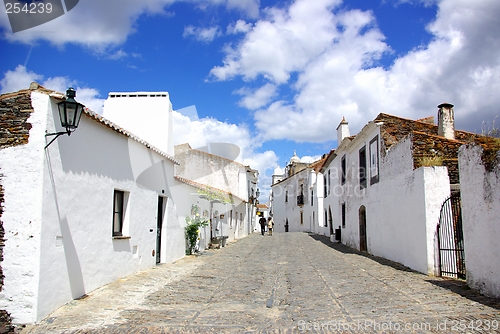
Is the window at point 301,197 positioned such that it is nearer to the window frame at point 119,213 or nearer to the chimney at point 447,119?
the chimney at point 447,119

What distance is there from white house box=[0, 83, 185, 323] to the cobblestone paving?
46 cm

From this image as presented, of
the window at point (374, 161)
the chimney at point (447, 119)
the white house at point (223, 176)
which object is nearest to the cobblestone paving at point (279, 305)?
the window at point (374, 161)

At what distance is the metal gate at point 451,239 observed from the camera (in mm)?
9211

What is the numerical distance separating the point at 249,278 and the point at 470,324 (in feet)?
17.8

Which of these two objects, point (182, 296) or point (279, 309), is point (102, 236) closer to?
point (182, 296)

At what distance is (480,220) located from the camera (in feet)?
23.3

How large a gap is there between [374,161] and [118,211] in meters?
9.83

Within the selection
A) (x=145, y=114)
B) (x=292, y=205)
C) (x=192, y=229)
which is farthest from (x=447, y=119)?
(x=292, y=205)

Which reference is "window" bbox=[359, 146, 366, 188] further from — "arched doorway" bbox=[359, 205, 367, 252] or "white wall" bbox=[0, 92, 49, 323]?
"white wall" bbox=[0, 92, 49, 323]

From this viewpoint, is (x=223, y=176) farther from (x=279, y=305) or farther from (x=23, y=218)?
(x=23, y=218)

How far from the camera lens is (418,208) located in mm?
10156

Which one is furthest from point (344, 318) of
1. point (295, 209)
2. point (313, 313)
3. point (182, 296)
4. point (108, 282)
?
point (295, 209)

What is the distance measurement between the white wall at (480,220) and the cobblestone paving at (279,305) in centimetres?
36

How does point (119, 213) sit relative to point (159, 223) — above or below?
above
